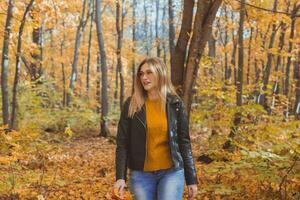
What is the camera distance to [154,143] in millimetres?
3371

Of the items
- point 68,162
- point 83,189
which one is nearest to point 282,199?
point 83,189

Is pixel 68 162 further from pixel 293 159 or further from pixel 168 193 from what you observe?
pixel 168 193

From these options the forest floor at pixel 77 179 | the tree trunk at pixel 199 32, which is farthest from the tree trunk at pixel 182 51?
the forest floor at pixel 77 179

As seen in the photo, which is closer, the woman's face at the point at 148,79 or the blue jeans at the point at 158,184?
the blue jeans at the point at 158,184

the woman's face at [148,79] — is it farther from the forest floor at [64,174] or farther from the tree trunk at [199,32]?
the tree trunk at [199,32]

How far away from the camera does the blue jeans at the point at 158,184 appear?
132 inches

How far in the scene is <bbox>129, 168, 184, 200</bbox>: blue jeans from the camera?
3.35m

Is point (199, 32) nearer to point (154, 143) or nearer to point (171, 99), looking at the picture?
point (171, 99)

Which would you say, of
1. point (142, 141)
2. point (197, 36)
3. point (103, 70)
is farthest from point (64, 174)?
point (103, 70)

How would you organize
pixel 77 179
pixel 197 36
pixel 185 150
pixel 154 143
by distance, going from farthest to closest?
pixel 77 179
pixel 197 36
pixel 185 150
pixel 154 143

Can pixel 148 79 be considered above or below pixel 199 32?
below

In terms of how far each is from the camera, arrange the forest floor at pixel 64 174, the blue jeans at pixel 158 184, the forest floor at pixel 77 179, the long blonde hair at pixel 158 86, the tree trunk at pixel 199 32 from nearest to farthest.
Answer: the blue jeans at pixel 158 184 < the long blonde hair at pixel 158 86 < the forest floor at pixel 77 179 < the forest floor at pixel 64 174 < the tree trunk at pixel 199 32

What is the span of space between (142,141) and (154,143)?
105mm

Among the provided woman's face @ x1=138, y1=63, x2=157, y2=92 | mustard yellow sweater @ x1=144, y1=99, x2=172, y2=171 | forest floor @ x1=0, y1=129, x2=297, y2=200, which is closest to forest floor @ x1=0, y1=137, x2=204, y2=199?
forest floor @ x1=0, y1=129, x2=297, y2=200
